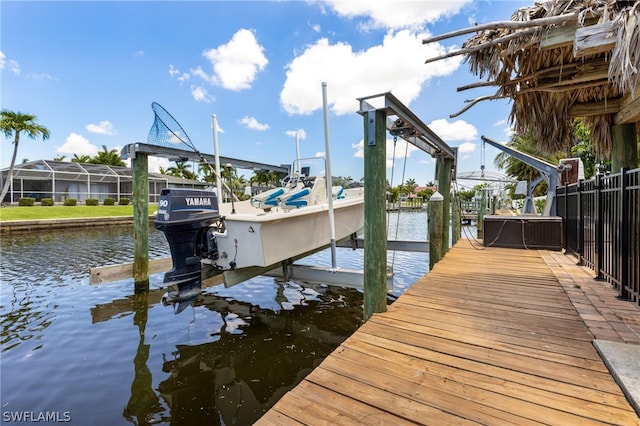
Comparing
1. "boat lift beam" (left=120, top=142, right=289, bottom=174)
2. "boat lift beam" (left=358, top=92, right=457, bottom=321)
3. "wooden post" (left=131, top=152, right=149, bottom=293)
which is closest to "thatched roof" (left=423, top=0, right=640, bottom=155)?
"boat lift beam" (left=358, top=92, right=457, bottom=321)

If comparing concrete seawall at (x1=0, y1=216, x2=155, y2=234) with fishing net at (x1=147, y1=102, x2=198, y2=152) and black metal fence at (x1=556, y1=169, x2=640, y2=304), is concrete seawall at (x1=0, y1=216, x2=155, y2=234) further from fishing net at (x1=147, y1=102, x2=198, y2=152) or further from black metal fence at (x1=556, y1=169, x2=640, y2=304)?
black metal fence at (x1=556, y1=169, x2=640, y2=304)

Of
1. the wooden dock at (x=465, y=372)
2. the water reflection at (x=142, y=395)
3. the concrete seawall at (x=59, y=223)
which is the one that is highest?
the concrete seawall at (x=59, y=223)

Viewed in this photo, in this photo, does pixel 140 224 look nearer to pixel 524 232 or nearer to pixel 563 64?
pixel 563 64

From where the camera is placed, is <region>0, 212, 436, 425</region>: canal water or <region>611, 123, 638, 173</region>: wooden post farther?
<region>611, 123, 638, 173</region>: wooden post

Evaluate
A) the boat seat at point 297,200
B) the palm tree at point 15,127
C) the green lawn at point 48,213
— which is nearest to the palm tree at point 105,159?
the palm tree at point 15,127

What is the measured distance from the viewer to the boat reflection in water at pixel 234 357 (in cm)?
306

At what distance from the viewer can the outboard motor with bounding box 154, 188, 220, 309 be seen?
397 cm

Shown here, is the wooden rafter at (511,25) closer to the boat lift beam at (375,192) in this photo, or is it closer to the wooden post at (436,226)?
the boat lift beam at (375,192)

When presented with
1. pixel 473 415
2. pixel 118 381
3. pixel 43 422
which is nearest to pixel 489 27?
pixel 473 415

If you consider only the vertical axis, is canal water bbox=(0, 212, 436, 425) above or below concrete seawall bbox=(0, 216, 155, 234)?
below

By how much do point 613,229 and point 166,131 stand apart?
6109 millimetres

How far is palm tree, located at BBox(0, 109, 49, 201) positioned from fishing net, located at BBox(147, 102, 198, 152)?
25.7 m

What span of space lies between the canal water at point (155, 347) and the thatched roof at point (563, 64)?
4291mm

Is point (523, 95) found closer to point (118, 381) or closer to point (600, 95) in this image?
point (600, 95)
